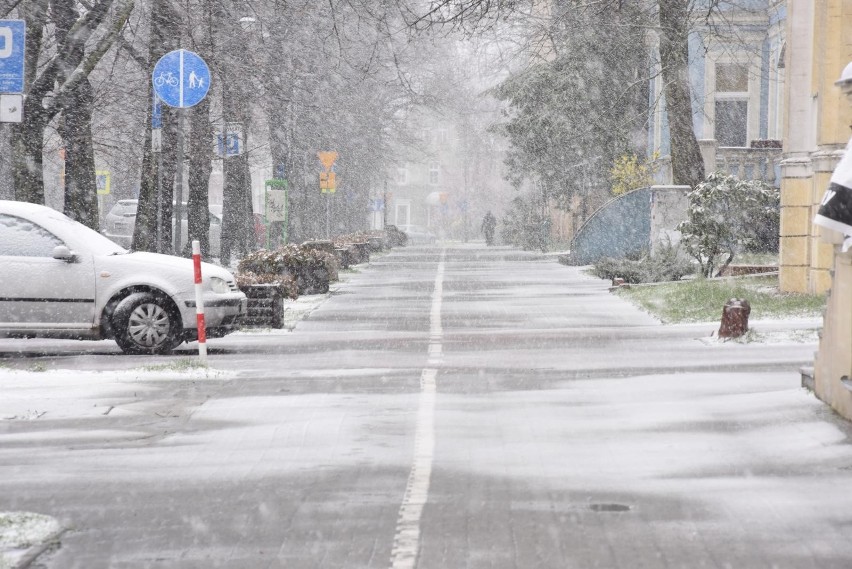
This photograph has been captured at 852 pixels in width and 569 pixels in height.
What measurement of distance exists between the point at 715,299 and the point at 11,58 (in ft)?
35.8

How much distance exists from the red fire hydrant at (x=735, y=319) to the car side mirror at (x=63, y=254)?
6983 mm

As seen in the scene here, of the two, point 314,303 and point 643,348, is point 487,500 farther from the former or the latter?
point 314,303

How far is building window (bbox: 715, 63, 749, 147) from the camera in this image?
37938 mm

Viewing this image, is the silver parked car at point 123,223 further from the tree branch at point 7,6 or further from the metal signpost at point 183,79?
the metal signpost at point 183,79

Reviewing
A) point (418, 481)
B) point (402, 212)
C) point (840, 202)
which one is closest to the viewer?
point (418, 481)

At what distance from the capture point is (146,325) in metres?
15.9

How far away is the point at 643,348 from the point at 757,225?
432 inches

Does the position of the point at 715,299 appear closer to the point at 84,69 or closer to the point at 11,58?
the point at 84,69

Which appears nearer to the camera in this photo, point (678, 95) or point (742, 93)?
point (678, 95)

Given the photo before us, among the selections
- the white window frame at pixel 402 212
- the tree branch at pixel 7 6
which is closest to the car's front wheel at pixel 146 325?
the tree branch at pixel 7 6

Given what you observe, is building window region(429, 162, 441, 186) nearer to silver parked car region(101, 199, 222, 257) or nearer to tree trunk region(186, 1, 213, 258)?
silver parked car region(101, 199, 222, 257)

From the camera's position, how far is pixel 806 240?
22391mm

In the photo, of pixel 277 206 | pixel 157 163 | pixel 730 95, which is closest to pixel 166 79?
pixel 157 163

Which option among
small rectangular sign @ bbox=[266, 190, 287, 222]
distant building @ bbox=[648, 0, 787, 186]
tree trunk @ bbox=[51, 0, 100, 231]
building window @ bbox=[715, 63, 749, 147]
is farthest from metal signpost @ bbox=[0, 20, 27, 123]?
building window @ bbox=[715, 63, 749, 147]
